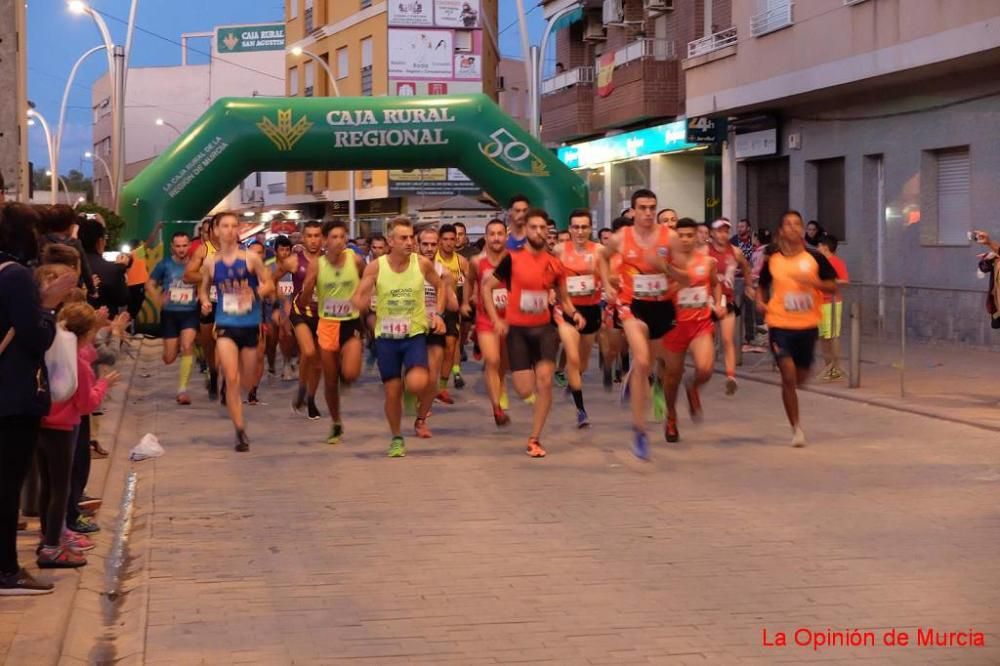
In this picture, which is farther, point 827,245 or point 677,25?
point 677,25

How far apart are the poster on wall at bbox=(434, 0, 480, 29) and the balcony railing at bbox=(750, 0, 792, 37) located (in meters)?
28.7

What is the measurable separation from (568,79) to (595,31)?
4.58ft

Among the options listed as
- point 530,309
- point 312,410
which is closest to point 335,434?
point 312,410

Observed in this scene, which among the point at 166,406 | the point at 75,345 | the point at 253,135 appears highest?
the point at 253,135

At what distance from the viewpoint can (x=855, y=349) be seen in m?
15.9

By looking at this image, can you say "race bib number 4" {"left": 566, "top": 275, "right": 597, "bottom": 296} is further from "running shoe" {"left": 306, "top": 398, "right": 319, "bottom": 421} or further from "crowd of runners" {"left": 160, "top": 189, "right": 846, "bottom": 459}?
"running shoe" {"left": 306, "top": 398, "right": 319, "bottom": 421}

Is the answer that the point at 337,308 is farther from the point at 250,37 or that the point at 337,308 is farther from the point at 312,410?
the point at 250,37

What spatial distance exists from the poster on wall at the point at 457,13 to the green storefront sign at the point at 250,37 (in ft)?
118

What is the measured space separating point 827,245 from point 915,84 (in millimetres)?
6404

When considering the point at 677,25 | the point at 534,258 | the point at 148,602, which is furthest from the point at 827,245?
the point at 677,25

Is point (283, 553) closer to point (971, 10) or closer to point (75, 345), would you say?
point (75, 345)

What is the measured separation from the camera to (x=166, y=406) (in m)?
15.6

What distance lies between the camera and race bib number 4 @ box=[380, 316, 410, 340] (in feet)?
37.6

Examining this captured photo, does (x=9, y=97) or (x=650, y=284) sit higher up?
(x=9, y=97)
